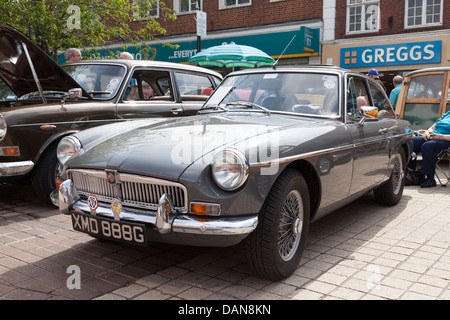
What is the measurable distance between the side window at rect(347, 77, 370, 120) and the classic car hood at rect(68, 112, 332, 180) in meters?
0.65

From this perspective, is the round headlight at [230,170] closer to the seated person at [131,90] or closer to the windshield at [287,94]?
the windshield at [287,94]

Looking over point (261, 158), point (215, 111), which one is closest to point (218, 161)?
point (261, 158)

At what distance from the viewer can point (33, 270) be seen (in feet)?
11.0

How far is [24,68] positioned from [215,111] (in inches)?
105

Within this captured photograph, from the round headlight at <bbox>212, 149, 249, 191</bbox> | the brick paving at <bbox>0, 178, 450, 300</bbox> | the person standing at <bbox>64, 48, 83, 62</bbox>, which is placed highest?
the person standing at <bbox>64, 48, 83, 62</bbox>

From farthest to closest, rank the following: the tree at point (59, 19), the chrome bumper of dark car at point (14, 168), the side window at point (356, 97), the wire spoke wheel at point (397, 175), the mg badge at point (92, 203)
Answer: the tree at point (59, 19)
the wire spoke wheel at point (397, 175)
the chrome bumper of dark car at point (14, 168)
the side window at point (356, 97)
the mg badge at point (92, 203)

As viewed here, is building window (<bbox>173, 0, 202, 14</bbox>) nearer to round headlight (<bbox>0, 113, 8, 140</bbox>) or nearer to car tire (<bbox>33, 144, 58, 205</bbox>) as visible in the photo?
car tire (<bbox>33, 144, 58, 205</bbox>)

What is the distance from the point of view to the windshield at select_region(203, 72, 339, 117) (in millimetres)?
4129

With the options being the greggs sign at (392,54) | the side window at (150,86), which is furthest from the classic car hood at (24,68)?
the greggs sign at (392,54)

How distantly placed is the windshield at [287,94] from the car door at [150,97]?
60.5 inches

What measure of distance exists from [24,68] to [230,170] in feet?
12.6

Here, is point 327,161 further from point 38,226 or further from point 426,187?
point 426,187

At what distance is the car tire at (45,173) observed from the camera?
196 inches

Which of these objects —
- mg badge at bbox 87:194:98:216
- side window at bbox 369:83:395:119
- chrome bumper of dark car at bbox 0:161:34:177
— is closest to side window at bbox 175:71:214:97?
chrome bumper of dark car at bbox 0:161:34:177
